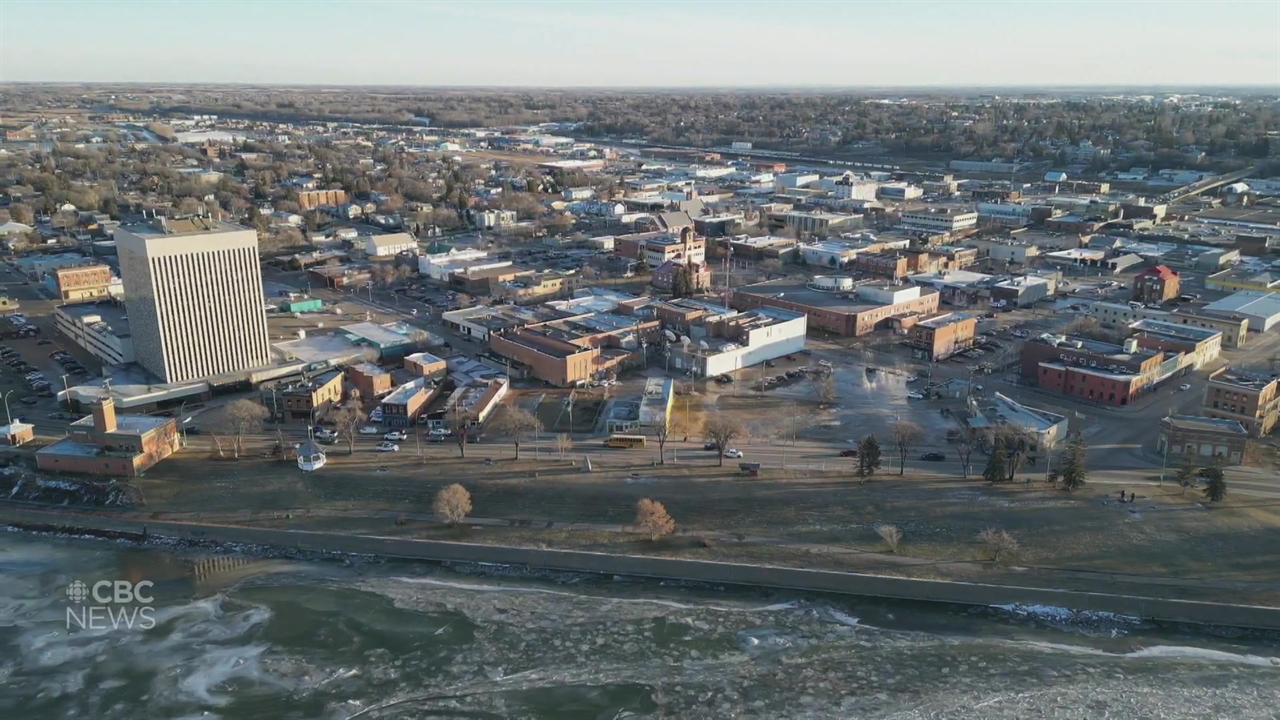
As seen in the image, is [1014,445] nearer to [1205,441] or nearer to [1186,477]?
[1186,477]

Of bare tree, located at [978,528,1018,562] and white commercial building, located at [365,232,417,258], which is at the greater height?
white commercial building, located at [365,232,417,258]

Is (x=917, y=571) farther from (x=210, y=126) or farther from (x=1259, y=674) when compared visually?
(x=210, y=126)

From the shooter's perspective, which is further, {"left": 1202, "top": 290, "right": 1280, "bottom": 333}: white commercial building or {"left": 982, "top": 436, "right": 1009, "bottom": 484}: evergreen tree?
{"left": 1202, "top": 290, "right": 1280, "bottom": 333}: white commercial building

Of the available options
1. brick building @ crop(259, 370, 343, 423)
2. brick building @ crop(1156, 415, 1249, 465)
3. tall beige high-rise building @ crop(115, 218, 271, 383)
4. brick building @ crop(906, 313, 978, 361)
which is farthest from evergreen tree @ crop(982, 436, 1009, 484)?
tall beige high-rise building @ crop(115, 218, 271, 383)

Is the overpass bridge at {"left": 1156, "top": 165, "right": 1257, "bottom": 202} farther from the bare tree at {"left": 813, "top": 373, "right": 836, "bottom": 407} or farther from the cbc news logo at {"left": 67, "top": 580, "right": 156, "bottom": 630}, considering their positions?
the cbc news logo at {"left": 67, "top": 580, "right": 156, "bottom": 630}

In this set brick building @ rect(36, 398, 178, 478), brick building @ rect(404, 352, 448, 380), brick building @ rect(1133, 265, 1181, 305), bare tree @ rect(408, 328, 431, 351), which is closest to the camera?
brick building @ rect(36, 398, 178, 478)

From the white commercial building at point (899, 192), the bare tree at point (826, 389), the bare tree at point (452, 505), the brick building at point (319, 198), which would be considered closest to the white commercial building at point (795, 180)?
the white commercial building at point (899, 192)

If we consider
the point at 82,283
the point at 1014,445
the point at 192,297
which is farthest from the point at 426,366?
the point at 82,283
